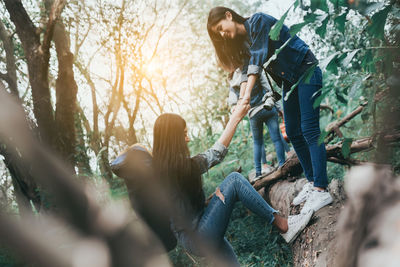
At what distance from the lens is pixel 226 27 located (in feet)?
7.36

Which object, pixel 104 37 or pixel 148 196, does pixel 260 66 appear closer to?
pixel 148 196

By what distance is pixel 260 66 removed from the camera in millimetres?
2006

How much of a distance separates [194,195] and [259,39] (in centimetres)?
135

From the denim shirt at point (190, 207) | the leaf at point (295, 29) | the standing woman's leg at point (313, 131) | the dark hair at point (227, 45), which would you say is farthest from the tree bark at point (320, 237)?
the dark hair at point (227, 45)

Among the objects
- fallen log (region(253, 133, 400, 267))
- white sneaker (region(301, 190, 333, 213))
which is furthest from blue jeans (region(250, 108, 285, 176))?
white sneaker (region(301, 190, 333, 213))

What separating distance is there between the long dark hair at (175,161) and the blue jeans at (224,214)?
0.14m

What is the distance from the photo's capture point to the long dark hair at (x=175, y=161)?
1.96 m

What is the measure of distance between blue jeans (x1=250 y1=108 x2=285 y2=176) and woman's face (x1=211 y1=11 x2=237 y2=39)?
1.43 metres

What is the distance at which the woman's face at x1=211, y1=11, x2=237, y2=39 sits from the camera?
2.24 m

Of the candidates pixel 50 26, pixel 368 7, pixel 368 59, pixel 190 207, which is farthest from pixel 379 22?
pixel 50 26

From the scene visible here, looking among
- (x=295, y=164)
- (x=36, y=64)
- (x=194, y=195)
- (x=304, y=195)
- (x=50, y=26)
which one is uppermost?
(x=50, y=26)

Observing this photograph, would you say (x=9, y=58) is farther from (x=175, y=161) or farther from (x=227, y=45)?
(x=175, y=161)

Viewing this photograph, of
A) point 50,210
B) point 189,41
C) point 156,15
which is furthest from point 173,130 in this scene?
point 189,41

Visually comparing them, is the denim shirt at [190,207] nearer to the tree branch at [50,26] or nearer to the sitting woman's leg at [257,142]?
the sitting woman's leg at [257,142]
